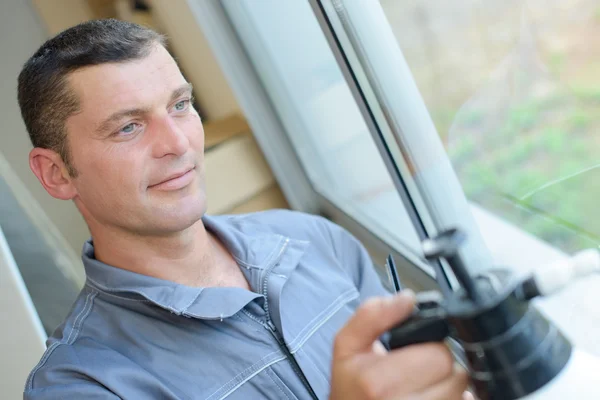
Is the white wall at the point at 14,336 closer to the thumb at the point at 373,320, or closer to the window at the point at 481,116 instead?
the window at the point at 481,116

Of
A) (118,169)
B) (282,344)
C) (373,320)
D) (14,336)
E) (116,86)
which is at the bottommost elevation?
(282,344)

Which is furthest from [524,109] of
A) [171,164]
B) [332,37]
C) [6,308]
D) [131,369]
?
[6,308]

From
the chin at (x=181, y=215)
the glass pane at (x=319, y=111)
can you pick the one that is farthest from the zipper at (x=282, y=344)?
the glass pane at (x=319, y=111)

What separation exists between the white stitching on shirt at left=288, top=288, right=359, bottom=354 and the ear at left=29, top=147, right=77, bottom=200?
488 mm

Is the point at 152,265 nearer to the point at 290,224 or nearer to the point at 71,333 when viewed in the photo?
the point at 71,333

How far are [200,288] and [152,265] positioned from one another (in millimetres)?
126

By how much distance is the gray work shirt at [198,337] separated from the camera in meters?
0.88

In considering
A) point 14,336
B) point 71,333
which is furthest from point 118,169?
point 14,336

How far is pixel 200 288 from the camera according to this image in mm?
987

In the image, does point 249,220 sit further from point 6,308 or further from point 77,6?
point 77,6

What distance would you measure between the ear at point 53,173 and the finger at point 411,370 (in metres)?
0.78

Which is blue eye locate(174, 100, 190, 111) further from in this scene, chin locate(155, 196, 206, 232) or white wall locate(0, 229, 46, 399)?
white wall locate(0, 229, 46, 399)

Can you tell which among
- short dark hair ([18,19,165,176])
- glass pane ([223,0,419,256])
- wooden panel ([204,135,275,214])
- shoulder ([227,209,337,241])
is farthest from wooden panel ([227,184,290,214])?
short dark hair ([18,19,165,176])

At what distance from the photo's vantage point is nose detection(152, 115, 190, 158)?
3.28 feet
